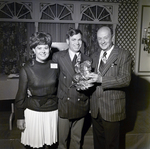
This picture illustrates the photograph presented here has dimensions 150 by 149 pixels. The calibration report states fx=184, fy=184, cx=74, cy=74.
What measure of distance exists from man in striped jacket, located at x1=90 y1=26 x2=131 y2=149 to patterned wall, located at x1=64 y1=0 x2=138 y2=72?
9.78 feet

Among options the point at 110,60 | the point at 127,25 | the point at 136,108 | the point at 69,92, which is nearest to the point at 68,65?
the point at 69,92

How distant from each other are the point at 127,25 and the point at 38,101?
3.52 m

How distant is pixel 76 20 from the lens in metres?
4.38

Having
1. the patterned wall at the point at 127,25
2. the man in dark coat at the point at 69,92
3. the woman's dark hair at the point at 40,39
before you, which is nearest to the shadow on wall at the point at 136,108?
the patterned wall at the point at 127,25

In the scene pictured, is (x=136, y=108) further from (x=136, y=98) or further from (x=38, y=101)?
(x=38, y=101)

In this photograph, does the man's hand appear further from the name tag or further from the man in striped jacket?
the name tag

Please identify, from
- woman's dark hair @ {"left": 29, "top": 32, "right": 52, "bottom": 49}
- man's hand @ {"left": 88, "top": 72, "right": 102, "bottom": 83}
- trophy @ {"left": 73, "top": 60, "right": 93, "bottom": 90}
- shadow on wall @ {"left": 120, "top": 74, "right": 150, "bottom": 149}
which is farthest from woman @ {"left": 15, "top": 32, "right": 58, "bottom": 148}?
shadow on wall @ {"left": 120, "top": 74, "right": 150, "bottom": 149}

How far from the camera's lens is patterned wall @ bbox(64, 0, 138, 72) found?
437cm

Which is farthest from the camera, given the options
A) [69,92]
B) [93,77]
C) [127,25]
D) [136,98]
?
[127,25]

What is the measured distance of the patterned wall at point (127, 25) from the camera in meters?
4.37

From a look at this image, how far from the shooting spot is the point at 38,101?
1.64 meters

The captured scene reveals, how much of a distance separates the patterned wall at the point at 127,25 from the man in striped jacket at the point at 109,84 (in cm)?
298

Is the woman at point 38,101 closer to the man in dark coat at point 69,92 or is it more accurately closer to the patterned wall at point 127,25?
the man in dark coat at point 69,92

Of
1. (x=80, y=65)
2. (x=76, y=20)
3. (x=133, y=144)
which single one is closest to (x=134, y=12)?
(x=76, y=20)
